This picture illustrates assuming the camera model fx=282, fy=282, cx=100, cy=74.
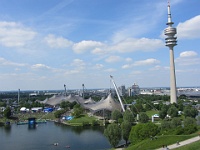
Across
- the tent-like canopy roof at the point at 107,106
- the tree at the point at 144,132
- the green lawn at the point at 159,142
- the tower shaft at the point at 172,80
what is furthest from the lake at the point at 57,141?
the tower shaft at the point at 172,80

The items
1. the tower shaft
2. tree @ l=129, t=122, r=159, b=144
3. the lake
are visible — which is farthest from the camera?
the tower shaft

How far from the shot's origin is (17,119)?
5416cm

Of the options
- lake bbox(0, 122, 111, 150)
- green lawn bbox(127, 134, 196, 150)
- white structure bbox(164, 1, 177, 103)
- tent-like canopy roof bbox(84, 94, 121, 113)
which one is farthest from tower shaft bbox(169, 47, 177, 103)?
green lawn bbox(127, 134, 196, 150)

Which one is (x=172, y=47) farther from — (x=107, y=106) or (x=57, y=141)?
(x=57, y=141)

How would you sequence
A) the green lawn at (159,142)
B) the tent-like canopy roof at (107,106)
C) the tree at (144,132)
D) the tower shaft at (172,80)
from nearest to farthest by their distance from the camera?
the green lawn at (159,142), the tree at (144,132), the tent-like canopy roof at (107,106), the tower shaft at (172,80)

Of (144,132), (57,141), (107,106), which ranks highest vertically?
(107,106)

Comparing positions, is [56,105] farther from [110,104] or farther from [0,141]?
[0,141]

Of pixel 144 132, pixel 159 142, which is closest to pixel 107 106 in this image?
pixel 144 132

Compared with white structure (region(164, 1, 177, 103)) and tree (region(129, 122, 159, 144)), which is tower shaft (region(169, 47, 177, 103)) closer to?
white structure (region(164, 1, 177, 103))

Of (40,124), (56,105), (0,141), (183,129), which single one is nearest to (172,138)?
(183,129)

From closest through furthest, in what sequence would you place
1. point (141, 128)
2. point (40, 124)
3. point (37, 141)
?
1. point (141, 128)
2. point (37, 141)
3. point (40, 124)

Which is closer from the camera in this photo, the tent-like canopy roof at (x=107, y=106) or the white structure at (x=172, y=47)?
the tent-like canopy roof at (x=107, y=106)

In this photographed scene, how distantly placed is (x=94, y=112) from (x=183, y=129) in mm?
35301

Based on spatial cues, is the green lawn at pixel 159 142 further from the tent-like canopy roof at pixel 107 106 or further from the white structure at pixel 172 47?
the white structure at pixel 172 47
